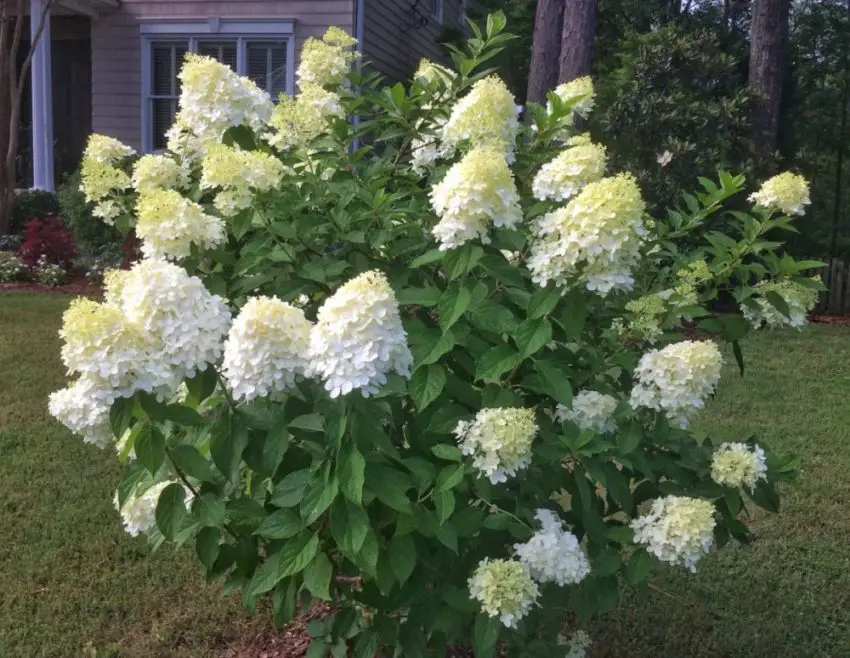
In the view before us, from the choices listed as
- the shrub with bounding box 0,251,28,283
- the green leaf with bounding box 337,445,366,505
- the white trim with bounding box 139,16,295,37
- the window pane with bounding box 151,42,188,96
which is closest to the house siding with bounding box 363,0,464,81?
the white trim with bounding box 139,16,295,37

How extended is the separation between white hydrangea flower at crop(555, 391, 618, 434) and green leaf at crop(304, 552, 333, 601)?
0.72m

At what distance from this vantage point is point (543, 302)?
1998 millimetres

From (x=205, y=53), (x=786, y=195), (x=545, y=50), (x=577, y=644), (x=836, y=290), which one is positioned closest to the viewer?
(x=786, y=195)

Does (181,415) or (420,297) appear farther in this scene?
(420,297)

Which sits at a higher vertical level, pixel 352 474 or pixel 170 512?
pixel 352 474

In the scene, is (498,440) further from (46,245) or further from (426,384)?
(46,245)

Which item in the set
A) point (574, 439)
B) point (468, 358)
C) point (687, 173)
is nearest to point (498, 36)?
point (468, 358)

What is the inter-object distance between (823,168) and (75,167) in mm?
10791

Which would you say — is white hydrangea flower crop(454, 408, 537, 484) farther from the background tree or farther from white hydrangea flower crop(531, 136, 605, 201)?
the background tree

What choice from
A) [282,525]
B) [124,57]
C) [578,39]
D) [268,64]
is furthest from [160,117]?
[282,525]

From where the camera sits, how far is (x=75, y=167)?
43.9 feet

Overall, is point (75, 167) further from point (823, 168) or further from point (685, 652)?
Answer: point (685, 652)

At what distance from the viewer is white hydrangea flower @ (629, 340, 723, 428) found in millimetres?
2188

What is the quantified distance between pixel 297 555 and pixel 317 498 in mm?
220
